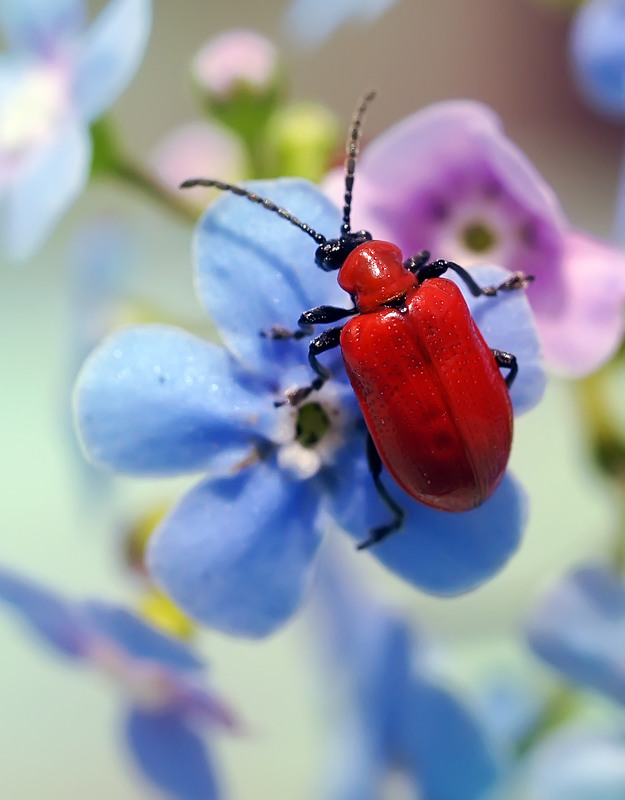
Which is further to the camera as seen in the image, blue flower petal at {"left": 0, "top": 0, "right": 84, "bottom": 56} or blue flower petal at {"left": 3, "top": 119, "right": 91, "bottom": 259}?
blue flower petal at {"left": 0, "top": 0, "right": 84, "bottom": 56}

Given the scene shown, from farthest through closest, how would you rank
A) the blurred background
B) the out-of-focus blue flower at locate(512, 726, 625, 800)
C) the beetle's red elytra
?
the blurred background, the out-of-focus blue flower at locate(512, 726, 625, 800), the beetle's red elytra

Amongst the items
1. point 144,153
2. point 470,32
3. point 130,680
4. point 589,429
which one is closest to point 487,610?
point 589,429

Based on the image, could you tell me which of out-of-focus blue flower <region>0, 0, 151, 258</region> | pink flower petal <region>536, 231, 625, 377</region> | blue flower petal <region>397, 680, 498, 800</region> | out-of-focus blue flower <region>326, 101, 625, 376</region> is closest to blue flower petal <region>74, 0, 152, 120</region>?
out-of-focus blue flower <region>0, 0, 151, 258</region>

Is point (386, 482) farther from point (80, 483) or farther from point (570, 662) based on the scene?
point (80, 483)

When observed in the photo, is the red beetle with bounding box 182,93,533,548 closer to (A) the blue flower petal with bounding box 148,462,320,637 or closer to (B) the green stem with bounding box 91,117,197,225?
(A) the blue flower petal with bounding box 148,462,320,637

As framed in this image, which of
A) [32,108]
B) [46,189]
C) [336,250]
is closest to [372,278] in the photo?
[336,250]

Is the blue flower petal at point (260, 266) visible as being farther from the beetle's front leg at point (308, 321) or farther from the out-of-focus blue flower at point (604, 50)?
the out-of-focus blue flower at point (604, 50)
